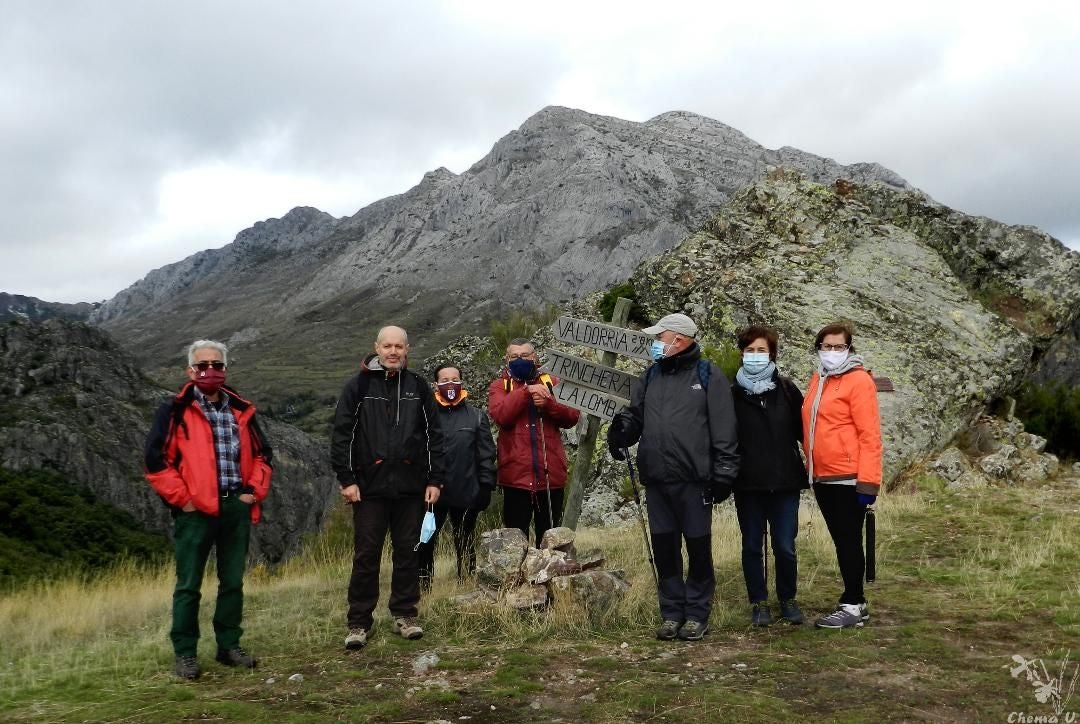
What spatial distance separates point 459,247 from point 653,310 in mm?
159140

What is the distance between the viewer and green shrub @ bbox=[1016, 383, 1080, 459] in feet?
41.8

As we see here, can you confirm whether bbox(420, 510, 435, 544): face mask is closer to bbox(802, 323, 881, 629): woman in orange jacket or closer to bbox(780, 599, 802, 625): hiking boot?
bbox(780, 599, 802, 625): hiking boot

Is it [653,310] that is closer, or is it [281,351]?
[653,310]

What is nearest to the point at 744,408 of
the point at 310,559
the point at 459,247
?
the point at 310,559

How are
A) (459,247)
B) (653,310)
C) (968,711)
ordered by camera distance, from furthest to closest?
(459,247)
(653,310)
(968,711)

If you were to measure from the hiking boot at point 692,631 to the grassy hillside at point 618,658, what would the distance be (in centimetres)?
12

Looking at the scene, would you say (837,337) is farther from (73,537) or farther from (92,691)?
(73,537)

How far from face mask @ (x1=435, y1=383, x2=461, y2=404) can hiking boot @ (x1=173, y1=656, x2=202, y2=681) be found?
2.70 m

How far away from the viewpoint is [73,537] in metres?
13.9

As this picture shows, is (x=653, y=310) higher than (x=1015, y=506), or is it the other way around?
(x=653, y=310)

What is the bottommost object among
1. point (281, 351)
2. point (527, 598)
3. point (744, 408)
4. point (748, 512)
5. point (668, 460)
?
point (527, 598)

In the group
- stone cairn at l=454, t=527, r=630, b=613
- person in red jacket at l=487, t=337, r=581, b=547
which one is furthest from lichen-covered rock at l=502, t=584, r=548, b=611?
person in red jacket at l=487, t=337, r=581, b=547
